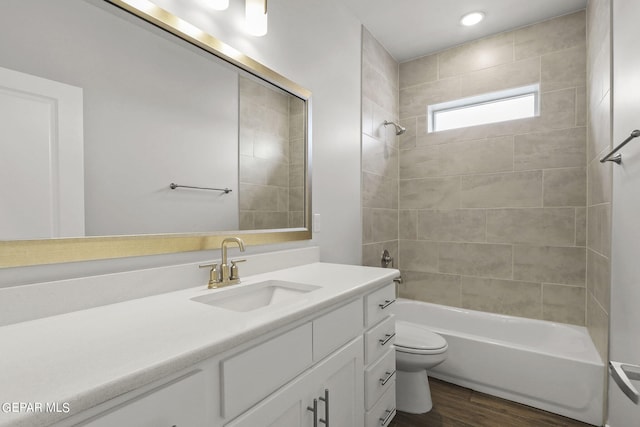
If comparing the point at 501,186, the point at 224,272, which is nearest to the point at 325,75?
the point at 224,272

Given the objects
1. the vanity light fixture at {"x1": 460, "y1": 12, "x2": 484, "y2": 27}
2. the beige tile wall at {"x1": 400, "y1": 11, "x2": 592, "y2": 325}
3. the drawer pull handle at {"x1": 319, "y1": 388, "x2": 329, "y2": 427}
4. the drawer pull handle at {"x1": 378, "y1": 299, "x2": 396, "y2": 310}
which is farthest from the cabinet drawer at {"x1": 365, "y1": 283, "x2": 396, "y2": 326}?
the vanity light fixture at {"x1": 460, "y1": 12, "x2": 484, "y2": 27}

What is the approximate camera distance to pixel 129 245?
1.06m

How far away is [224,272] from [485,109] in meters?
2.56

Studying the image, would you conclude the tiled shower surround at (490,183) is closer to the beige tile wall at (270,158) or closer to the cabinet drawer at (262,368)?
the beige tile wall at (270,158)

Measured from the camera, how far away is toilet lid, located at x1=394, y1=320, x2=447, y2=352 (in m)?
1.84

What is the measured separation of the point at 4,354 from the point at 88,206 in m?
0.47

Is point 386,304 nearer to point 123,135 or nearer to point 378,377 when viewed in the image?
point 378,377

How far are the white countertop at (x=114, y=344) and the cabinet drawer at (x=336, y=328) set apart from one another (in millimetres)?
70

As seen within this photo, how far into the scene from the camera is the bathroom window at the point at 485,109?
99.0 inches

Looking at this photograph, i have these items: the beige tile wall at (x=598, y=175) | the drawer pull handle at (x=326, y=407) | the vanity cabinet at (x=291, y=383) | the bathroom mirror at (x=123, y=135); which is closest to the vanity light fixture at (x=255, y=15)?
the bathroom mirror at (x=123, y=135)

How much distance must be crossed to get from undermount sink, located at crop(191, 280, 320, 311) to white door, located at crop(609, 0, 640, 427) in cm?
113

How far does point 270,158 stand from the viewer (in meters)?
1.67

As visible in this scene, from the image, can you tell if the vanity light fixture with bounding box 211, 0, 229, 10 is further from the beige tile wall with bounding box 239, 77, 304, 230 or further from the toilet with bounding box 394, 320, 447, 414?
Answer: the toilet with bounding box 394, 320, 447, 414

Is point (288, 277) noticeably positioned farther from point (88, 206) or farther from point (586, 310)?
point (586, 310)
